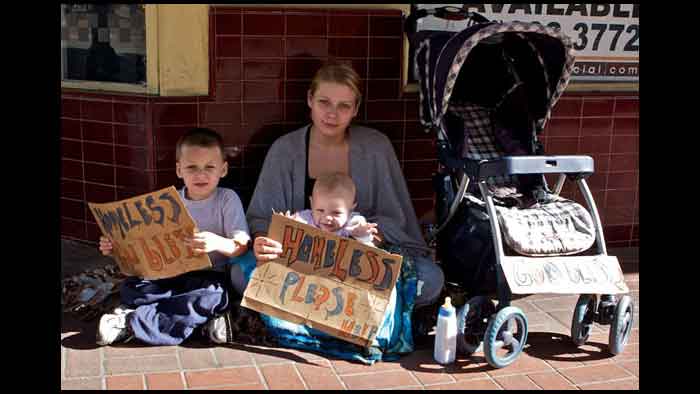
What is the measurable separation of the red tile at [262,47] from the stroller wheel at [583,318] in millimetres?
2410

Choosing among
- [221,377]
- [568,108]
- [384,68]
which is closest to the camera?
[221,377]

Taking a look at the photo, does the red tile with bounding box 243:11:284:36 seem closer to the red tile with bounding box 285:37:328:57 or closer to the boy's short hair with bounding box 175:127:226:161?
the red tile with bounding box 285:37:328:57

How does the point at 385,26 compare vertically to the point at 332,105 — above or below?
above

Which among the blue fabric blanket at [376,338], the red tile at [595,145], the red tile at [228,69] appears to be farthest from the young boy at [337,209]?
the red tile at [595,145]

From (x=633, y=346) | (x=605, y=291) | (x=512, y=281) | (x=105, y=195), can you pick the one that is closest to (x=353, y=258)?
(x=512, y=281)

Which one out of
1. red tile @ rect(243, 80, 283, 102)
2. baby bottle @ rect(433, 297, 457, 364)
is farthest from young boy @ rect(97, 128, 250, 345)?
baby bottle @ rect(433, 297, 457, 364)

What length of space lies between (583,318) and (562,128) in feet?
6.31

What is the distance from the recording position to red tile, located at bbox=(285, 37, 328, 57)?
506 centimetres

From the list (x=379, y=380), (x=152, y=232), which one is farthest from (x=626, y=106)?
(x=152, y=232)

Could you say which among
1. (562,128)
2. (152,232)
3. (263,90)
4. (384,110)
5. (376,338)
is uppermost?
(263,90)

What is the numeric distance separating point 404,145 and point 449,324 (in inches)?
69.4

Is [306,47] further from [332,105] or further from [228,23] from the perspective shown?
[332,105]

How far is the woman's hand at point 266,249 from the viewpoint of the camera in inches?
161

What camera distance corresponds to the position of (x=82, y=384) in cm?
370
